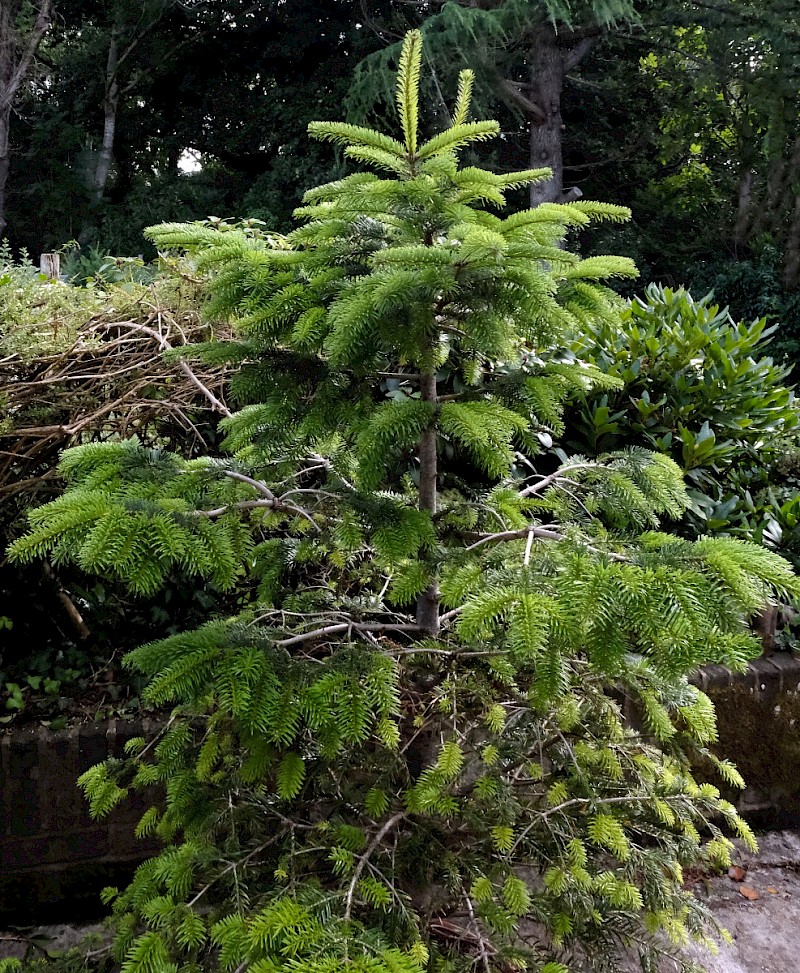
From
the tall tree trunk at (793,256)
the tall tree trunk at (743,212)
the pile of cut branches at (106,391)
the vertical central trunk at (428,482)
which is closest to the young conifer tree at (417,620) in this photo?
the vertical central trunk at (428,482)

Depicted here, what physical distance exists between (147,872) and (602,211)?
5.96 feet

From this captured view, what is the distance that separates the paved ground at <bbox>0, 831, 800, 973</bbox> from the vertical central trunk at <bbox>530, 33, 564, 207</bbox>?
10.2 m

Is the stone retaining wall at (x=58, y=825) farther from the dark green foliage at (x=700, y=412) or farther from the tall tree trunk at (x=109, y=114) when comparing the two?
the tall tree trunk at (x=109, y=114)

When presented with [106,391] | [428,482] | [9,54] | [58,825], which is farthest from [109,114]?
[428,482]

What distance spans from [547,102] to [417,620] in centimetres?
1170

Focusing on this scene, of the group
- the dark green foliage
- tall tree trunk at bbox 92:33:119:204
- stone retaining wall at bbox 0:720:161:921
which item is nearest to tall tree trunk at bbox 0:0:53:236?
tall tree trunk at bbox 92:33:119:204

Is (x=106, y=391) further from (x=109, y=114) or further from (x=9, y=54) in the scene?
(x=109, y=114)

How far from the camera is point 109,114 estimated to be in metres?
16.0

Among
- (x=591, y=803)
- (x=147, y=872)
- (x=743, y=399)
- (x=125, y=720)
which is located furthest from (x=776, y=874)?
(x=125, y=720)

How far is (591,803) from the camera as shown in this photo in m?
1.60

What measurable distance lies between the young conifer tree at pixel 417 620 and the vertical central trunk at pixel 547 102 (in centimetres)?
1048

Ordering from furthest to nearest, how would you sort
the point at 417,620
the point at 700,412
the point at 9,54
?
the point at 9,54, the point at 700,412, the point at 417,620

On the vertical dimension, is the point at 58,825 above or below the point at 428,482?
below

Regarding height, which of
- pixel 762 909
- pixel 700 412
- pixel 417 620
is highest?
pixel 700 412
